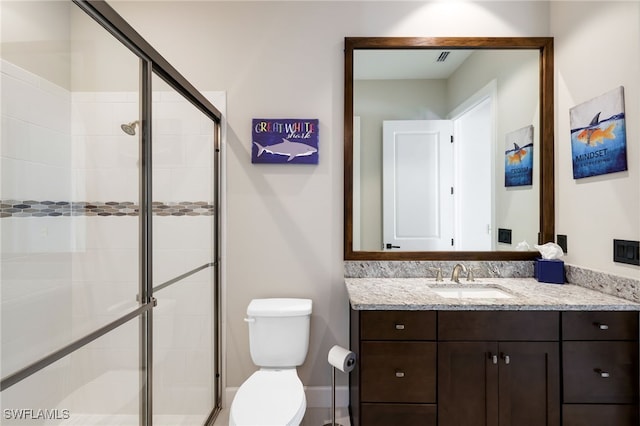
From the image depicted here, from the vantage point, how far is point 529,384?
5.25 ft

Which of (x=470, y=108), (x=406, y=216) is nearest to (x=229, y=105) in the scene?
(x=406, y=216)

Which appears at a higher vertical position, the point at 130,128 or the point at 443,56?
the point at 443,56

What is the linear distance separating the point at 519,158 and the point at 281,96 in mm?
1574

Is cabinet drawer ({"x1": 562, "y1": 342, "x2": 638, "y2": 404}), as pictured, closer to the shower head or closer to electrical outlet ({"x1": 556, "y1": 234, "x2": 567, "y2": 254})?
electrical outlet ({"x1": 556, "y1": 234, "x2": 567, "y2": 254})

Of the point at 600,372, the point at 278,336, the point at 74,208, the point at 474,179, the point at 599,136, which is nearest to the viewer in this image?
the point at 74,208

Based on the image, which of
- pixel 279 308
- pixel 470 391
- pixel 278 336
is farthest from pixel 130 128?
pixel 470 391

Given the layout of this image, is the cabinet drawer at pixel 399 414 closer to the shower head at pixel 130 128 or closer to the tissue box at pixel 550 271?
the tissue box at pixel 550 271

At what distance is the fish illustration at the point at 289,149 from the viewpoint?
7.30 feet

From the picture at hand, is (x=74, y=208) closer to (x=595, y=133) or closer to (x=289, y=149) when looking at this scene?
(x=289, y=149)

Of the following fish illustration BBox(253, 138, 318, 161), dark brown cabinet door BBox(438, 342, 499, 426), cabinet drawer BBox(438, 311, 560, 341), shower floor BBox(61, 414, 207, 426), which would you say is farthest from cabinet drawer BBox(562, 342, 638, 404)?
shower floor BBox(61, 414, 207, 426)

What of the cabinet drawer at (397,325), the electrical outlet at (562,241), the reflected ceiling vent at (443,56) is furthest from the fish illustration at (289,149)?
the electrical outlet at (562,241)

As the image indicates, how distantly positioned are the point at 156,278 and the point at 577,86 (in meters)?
2.43

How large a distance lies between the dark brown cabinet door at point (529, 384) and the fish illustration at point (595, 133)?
106 cm

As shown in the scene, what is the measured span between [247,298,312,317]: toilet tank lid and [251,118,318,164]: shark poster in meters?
0.88
